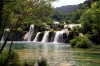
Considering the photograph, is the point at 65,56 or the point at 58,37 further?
the point at 58,37

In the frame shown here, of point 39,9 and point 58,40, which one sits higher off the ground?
point 39,9

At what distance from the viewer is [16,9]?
768 inches

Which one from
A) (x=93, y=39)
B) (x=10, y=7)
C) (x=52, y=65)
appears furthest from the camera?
(x=93, y=39)

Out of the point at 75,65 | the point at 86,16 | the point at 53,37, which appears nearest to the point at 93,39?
the point at 86,16

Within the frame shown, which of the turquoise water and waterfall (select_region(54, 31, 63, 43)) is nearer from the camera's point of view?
the turquoise water

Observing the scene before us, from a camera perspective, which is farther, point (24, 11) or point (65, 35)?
point (65, 35)

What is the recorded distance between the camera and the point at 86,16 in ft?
265

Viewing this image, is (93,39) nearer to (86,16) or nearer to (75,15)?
(86,16)

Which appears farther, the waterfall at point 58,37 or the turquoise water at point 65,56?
the waterfall at point 58,37

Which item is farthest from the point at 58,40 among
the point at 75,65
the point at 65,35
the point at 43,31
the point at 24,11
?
the point at 24,11

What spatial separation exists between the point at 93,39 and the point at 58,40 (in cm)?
1216

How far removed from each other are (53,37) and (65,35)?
6.13m

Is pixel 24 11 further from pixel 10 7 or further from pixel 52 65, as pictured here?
pixel 52 65

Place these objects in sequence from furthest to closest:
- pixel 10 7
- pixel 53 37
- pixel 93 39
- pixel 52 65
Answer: pixel 53 37, pixel 93 39, pixel 52 65, pixel 10 7
